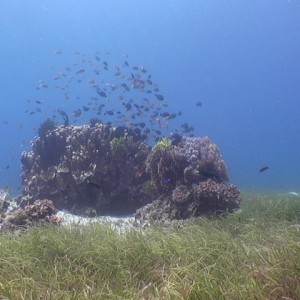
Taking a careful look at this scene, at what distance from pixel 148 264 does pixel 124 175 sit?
874cm

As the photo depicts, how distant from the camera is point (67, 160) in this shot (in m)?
15.4

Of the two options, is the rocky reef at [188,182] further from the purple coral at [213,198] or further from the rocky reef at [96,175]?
the rocky reef at [96,175]

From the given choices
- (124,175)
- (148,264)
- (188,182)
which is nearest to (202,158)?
(188,182)

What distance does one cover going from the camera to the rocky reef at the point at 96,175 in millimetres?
14219

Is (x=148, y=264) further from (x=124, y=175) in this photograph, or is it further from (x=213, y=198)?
(x=124, y=175)

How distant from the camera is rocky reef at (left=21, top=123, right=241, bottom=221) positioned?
1072 cm

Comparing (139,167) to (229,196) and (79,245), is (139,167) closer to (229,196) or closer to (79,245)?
(229,196)

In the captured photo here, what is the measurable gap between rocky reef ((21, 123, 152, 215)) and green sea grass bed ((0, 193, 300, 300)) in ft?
20.9

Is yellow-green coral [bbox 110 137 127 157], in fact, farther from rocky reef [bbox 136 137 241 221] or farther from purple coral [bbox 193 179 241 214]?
purple coral [bbox 193 179 241 214]

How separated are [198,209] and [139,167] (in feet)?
14.9

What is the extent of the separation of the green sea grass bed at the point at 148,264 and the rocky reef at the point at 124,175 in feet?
9.94

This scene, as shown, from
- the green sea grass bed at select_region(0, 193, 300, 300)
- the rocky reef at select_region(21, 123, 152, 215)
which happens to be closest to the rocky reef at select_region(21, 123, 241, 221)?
the rocky reef at select_region(21, 123, 152, 215)

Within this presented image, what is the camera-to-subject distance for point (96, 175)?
14.3 m

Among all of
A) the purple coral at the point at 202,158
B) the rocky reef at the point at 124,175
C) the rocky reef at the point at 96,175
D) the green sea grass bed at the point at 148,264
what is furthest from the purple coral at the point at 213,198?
the rocky reef at the point at 96,175
